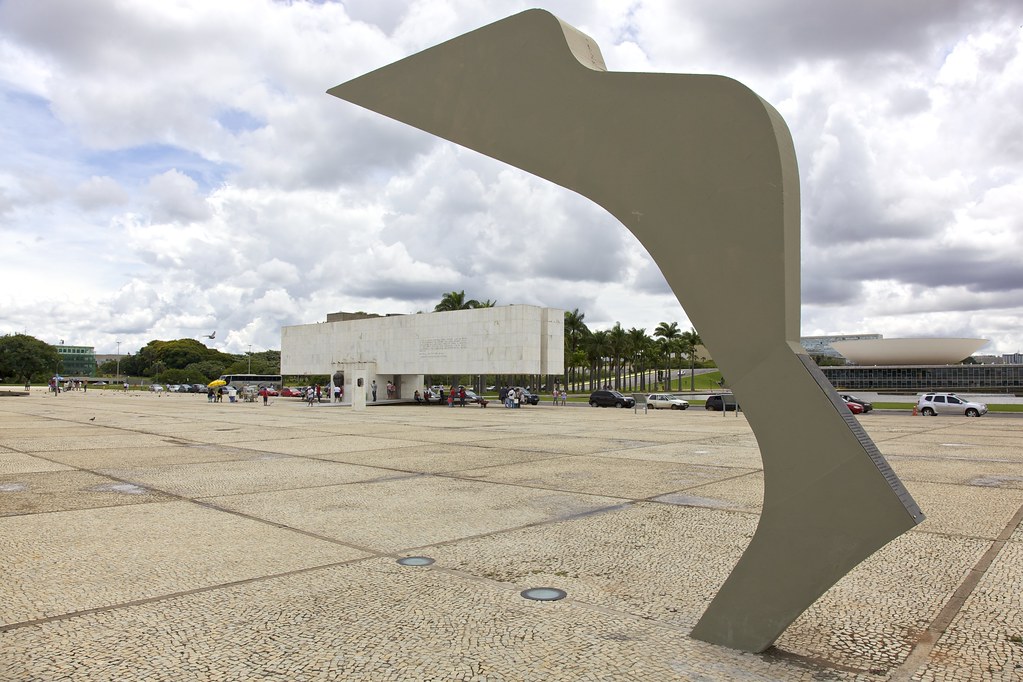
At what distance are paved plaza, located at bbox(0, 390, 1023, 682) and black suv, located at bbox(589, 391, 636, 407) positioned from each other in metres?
33.1

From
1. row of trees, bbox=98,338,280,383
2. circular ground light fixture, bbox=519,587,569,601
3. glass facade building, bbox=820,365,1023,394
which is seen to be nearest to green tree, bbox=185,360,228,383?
row of trees, bbox=98,338,280,383

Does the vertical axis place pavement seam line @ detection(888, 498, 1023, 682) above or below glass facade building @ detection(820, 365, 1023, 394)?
below

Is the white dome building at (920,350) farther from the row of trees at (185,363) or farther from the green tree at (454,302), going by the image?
the row of trees at (185,363)

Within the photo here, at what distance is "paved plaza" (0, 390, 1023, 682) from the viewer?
3812 millimetres

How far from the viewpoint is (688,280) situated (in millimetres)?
4078

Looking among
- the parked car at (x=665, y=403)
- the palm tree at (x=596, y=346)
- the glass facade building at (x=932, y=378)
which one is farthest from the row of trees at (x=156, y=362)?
the glass facade building at (x=932, y=378)

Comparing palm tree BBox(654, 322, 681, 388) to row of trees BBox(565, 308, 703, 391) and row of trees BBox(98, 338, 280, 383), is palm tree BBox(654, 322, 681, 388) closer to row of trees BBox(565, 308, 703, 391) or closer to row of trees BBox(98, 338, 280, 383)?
row of trees BBox(565, 308, 703, 391)

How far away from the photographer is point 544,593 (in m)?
5.03

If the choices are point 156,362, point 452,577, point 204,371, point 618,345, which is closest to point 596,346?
point 618,345

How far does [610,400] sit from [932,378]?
43.5 meters

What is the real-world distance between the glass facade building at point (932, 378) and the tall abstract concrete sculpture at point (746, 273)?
218ft

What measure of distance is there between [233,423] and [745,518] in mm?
21328

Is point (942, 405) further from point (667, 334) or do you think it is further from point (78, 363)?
point (78, 363)

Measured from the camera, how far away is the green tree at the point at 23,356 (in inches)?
3125
